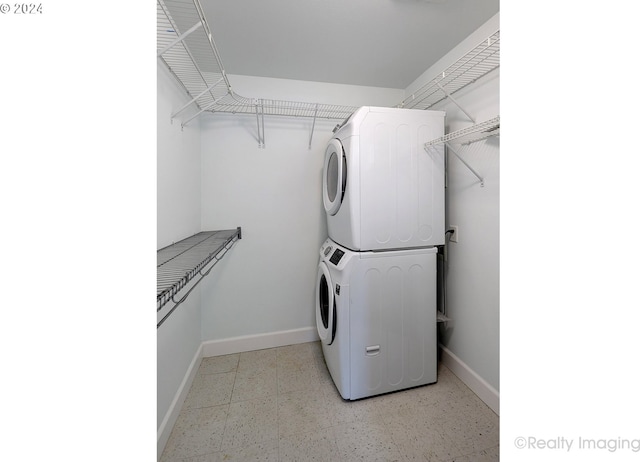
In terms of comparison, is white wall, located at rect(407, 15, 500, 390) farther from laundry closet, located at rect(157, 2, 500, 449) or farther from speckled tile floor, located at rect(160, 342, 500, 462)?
speckled tile floor, located at rect(160, 342, 500, 462)

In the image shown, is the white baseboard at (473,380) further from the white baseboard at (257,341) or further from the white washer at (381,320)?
the white baseboard at (257,341)

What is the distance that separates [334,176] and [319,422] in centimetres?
171

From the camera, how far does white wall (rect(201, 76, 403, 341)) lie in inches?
84.7

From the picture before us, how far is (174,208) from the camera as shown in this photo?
5.08 feet

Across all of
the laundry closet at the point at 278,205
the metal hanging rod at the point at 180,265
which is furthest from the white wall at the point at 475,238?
the metal hanging rod at the point at 180,265

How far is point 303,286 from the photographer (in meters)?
2.36

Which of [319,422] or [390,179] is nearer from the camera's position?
[319,422]

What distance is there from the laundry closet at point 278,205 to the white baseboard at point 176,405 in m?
0.01

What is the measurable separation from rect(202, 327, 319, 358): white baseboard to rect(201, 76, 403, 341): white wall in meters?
0.05

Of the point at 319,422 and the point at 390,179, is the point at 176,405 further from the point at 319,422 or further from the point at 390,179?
the point at 390,179

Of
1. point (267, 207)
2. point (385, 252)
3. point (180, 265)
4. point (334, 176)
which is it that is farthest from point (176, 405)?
point (334, 176)
